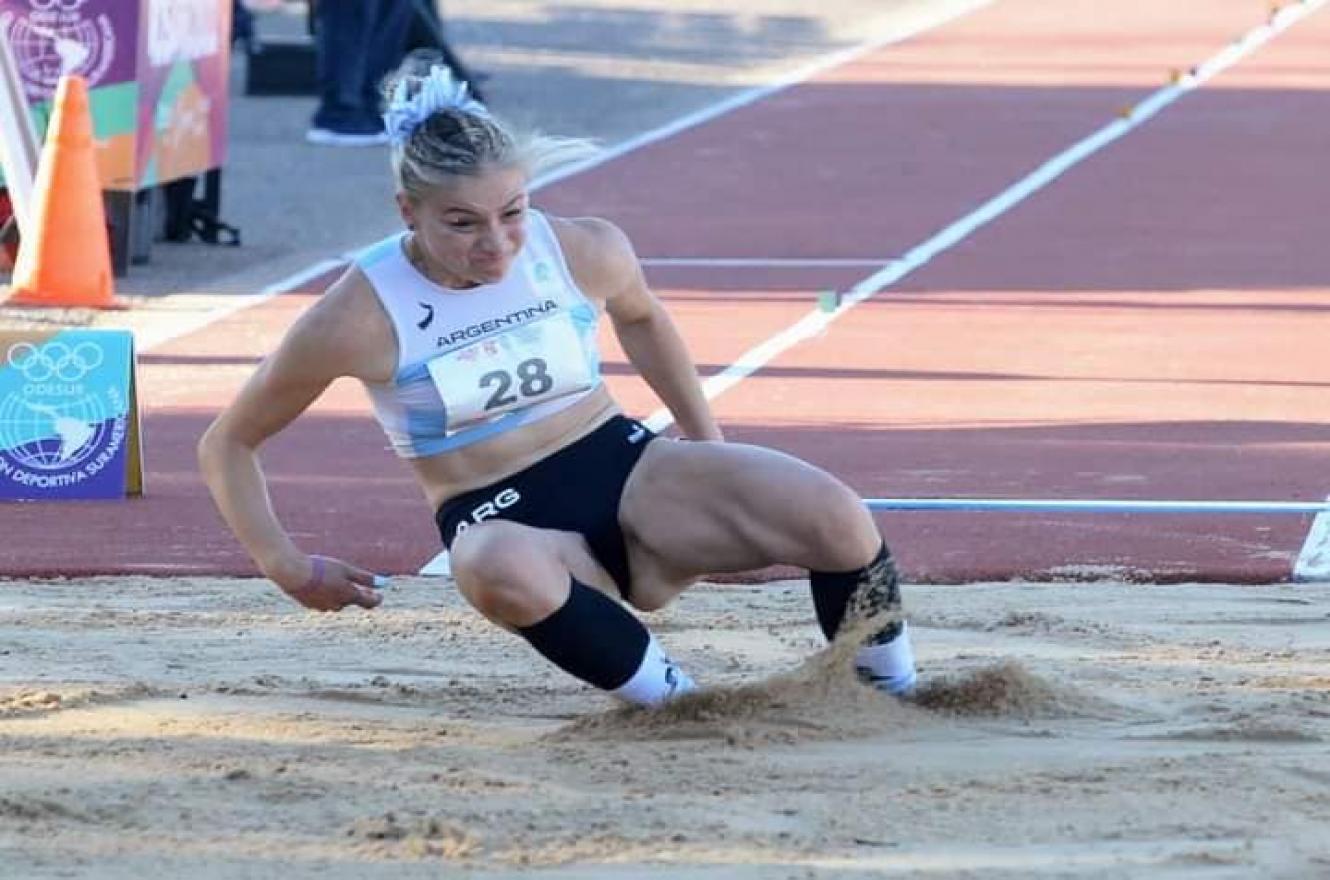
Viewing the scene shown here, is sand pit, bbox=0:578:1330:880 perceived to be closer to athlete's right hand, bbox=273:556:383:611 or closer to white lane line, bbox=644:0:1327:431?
athlete's right hand, bbox=273:556:383:611

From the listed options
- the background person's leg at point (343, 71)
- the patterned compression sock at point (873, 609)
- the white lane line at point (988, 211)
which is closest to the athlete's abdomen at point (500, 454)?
the patterned compression sock at point (873, 609)

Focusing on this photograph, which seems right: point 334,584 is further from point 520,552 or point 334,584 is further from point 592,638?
point 592,638

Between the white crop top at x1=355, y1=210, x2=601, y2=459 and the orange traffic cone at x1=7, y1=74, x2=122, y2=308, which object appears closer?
the white crop top at x1=355, y1=210, x2=601, y2=459

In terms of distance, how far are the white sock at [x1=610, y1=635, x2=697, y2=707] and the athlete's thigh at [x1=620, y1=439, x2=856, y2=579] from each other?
7.8 inches

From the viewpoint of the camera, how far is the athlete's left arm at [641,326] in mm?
5648

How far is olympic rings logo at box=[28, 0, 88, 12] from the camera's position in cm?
1296

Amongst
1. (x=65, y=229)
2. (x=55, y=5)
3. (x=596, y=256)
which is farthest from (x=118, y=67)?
(x=596, y=256)

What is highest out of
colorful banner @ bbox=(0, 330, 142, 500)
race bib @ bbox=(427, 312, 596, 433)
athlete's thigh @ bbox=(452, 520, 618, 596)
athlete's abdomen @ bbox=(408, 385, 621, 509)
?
race bib @ bbox=(427, 312, 596, 433)

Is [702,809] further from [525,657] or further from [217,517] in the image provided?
[217,517]

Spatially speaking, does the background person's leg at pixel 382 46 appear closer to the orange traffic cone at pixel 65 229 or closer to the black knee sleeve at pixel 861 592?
the orange traffic cone at pixel 65 229

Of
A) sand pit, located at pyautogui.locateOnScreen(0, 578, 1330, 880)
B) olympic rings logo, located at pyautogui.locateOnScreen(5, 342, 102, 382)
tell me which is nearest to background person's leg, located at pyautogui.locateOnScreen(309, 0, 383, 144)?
olympic rings logo, located at pyautogui.locateOnScreen(5, 342, 102, 382)

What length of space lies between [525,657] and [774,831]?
5.97ft

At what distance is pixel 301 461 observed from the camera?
8867 millimetres

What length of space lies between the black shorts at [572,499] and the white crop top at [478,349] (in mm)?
97
